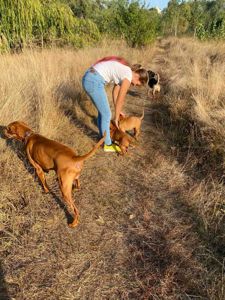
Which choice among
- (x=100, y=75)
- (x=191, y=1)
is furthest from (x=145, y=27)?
(x=191, y=1)

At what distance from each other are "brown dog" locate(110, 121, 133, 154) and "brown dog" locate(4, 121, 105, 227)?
1261 millimetres

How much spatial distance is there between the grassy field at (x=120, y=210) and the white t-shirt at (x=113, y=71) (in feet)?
4.06

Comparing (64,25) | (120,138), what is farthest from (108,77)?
(64,25)

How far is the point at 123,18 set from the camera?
13.7 m

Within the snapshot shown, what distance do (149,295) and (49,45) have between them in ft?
27.9

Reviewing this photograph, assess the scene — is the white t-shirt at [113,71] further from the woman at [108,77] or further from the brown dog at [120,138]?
the brown dog at [120,138]

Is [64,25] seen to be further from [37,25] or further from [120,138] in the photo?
[120,138]

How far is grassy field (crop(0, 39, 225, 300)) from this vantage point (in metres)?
2.28

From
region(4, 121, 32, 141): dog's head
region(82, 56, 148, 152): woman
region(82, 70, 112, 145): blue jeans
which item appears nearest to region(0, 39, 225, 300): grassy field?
region(4, 121, 32, 141): dog's head

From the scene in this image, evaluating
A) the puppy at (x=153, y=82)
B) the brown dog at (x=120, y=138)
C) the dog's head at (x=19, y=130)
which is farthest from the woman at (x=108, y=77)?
the puppy at (x=153, y=82)

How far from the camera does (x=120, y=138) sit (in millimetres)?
4496

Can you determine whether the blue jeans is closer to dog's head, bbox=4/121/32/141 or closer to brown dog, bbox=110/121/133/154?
brown dog, bbox=110/121/133/154

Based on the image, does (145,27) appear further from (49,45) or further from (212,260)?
(212,260)

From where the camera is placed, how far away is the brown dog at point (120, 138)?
444cm
